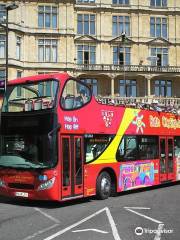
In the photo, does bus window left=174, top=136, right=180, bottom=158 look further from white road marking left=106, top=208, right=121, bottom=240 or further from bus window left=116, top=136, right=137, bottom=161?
white road marking left=106, top=208, right=121, bottom=240

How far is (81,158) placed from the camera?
569 inches

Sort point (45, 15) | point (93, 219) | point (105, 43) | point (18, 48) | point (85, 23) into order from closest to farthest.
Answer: point (93, 219)
point (18, 48)
point (45, 15)
point (85, 23)
point (105, 43)

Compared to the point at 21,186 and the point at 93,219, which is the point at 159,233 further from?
the point at 21,186

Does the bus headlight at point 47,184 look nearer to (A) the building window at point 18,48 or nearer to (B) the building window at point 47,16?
(A) the building window at point 18,48

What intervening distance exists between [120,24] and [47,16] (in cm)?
892

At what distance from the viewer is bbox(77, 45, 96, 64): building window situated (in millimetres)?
54319

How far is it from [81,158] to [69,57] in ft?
126

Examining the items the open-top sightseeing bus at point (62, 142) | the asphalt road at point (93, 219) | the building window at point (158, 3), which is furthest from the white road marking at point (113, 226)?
the building window at point (158, 3)

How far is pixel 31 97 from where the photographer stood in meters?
14.5

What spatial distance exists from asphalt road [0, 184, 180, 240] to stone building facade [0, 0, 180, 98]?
36664 mm

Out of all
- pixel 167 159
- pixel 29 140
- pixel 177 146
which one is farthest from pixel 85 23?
pixel 29 140

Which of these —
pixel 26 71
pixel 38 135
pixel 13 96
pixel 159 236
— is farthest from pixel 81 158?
pixel 26 71

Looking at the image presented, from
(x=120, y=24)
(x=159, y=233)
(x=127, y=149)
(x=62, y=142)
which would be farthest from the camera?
(x=120, y=24)

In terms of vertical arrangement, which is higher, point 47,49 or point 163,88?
point 47,49
